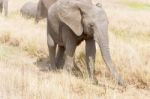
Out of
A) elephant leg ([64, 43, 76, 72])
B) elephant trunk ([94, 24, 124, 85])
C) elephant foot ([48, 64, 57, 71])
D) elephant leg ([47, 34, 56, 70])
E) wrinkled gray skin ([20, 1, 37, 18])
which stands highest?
elephant trunk ([94, 24, 124, 85])

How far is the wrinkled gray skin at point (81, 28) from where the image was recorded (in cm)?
761

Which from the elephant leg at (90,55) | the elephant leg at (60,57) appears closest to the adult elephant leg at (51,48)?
the elephant leg at (60,57)

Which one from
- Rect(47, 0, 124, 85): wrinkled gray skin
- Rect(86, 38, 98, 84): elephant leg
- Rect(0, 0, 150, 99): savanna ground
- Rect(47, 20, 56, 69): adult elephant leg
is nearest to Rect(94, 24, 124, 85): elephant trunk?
Rect(47, 0, 124, 85): wrinkled gray skin

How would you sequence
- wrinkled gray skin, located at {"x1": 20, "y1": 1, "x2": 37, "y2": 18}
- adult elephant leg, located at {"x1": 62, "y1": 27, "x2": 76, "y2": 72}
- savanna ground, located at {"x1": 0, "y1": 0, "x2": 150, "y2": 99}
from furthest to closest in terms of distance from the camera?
1. wrinkled gray skin, located at {"x1": 20, "y1": 1, "x2": 37, "y2": 18}
2. adult elephant leg, located at {"x1": 62, "y1": 27, "x2": 76, "y2": 72}
3. savanna ground, located at {"x1": 0, "y1": 0, "x2": 150, "y2": 99}

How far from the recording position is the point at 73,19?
321 inches

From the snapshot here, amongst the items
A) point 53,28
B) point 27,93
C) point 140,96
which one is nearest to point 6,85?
point 27,93

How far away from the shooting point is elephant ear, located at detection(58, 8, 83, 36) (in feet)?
26.4

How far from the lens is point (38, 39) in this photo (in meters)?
11.2

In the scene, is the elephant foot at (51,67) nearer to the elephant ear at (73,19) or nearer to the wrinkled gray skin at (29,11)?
the elephant ear at (73,19)

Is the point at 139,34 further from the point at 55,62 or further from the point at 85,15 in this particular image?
the point at 85,15

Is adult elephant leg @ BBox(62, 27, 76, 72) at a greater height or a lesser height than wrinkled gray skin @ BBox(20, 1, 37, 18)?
greater

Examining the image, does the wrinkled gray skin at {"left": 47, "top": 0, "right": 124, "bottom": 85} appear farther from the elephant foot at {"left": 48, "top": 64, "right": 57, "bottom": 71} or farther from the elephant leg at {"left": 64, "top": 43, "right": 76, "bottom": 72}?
the elephant foot at {"left": 48, "top": 64, "right": 57, "bottom": 71}

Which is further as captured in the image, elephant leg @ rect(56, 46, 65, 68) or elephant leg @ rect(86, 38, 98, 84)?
elephant leg @ rect(56, 46, 65, 68)

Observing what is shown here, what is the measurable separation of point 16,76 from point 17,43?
4.78m
